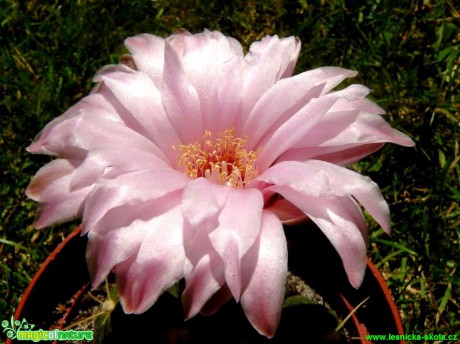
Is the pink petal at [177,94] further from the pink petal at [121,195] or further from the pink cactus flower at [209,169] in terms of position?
the pink petal at [121,195]

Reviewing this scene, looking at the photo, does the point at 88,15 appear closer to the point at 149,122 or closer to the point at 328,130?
the point at 149,122

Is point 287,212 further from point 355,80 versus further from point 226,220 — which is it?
point 355,80

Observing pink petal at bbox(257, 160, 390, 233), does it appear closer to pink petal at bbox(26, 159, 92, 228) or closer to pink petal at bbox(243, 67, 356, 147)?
pink petal at bbox(243, 67, 356, 147)

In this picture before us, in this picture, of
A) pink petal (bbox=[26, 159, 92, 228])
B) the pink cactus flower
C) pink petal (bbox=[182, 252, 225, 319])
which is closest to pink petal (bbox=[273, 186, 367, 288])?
the pink cactus flower

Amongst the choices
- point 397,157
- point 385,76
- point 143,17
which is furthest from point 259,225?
point 143,17

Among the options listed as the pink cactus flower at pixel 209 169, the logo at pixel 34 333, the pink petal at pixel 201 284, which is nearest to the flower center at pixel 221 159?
the pink cactus flower at pixel 209 169

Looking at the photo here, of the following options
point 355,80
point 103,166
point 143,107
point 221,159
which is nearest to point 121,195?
point 103,166
